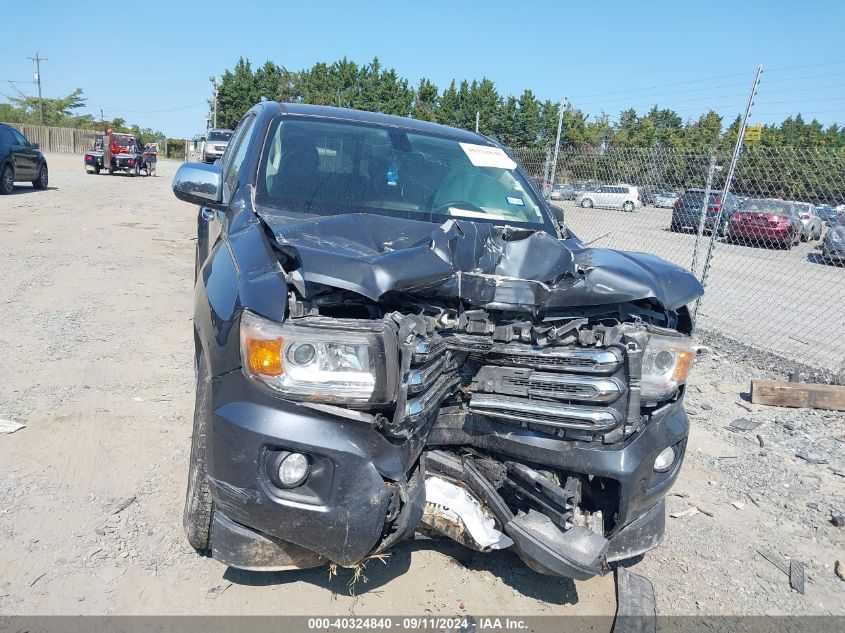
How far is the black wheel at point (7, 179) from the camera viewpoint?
15.5 metres

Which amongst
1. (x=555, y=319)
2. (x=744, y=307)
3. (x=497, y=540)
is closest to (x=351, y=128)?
(x=555, y=319)

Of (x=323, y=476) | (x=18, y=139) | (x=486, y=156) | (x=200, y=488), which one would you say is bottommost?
(x=200, y=488)

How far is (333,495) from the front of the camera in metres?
2.15

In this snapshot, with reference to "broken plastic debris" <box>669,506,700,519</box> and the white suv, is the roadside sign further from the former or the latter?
"broken plastic debris" <box>669,506,700,519</box>

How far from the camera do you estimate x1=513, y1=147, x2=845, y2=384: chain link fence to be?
7.46 m

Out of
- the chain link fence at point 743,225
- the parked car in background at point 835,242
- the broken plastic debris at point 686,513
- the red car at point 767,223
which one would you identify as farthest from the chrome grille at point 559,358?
the parked car in background at point 835,242

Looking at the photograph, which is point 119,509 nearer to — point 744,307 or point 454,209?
point 454,209

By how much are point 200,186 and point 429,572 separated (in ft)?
7.37

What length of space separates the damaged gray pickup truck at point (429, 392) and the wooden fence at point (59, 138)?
53.3 meters

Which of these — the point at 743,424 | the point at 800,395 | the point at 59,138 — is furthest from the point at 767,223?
the point at 59,138

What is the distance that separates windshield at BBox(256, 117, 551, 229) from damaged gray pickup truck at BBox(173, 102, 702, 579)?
11.1 inches

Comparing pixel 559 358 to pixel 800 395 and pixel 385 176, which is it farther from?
pixel 800 395

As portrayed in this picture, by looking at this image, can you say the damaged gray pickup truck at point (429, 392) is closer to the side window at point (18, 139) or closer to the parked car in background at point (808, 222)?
the parked car in background at point (808, 222)

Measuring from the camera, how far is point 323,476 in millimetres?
2146
